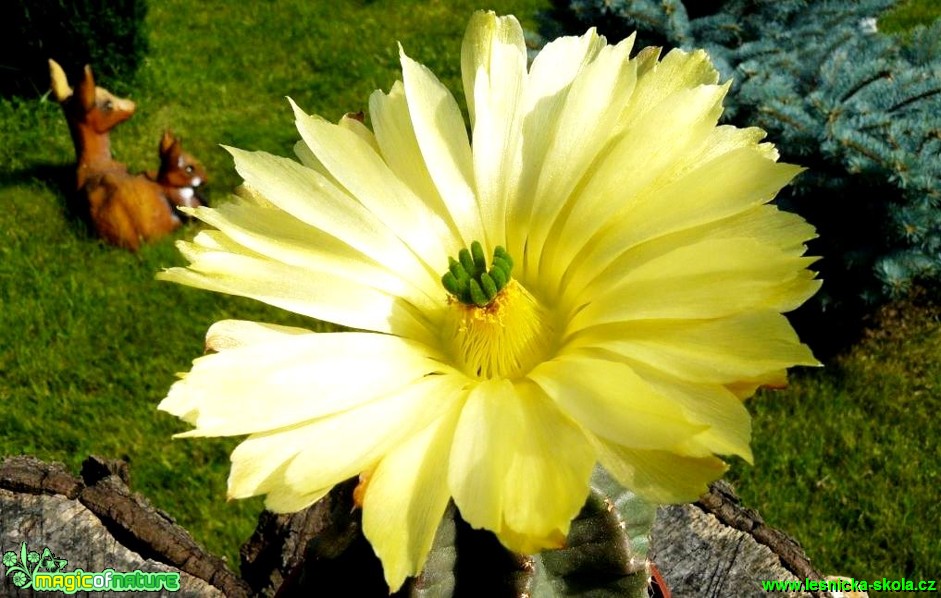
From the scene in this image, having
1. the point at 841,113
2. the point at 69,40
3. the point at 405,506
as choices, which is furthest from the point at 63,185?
the point at 405,506

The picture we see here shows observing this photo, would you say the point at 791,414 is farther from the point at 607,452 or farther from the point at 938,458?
the point at 607,452

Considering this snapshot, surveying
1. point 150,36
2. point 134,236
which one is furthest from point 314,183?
point 150,36

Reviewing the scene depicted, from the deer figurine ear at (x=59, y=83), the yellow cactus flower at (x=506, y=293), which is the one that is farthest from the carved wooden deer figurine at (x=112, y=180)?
the yellow cactus flower at (x=506, y=293)

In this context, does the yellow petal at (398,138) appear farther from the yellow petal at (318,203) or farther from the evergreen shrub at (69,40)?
the evergreen shrub at (69,40)

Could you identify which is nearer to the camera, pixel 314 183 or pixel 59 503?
pixel 314 183

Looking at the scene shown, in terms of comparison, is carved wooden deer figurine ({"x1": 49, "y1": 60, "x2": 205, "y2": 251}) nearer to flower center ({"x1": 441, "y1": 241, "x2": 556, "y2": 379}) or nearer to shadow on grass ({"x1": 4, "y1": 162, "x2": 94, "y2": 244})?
shadow on grass ({"x1": 4, "y1": 162, "x2": 94, "y2": 244})

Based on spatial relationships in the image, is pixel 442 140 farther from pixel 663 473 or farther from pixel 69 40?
pixel 69 40
